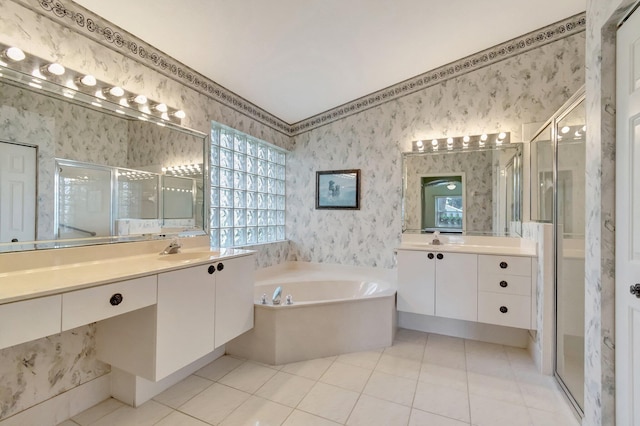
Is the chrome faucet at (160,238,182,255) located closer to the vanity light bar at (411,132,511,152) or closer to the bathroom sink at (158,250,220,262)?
the bathroom sink at (158,250,220,262)

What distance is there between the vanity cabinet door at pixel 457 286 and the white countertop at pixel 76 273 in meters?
1.80

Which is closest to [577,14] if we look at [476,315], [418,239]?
[418,239]

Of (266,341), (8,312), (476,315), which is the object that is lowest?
(266,341)

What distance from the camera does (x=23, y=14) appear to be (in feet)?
4.67

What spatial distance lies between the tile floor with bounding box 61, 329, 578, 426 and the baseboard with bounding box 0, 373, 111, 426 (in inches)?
2.0

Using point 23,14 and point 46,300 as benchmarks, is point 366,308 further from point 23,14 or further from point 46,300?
point 23,14

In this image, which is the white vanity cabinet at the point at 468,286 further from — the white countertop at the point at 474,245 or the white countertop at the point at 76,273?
the white countertop at the point at 76,273

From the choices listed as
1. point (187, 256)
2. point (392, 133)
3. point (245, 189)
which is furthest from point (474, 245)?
point (187, 256)

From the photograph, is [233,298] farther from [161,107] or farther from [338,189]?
[338,189]

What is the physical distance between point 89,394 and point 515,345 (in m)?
3.28

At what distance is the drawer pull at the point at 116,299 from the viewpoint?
1.29m

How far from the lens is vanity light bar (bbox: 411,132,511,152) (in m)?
2.75

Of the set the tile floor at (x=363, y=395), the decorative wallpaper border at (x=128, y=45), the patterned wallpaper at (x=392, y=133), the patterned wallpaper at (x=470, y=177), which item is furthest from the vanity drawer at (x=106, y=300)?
the patterned wallpaper at (x=470, y=177)

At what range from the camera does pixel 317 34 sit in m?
2.10
